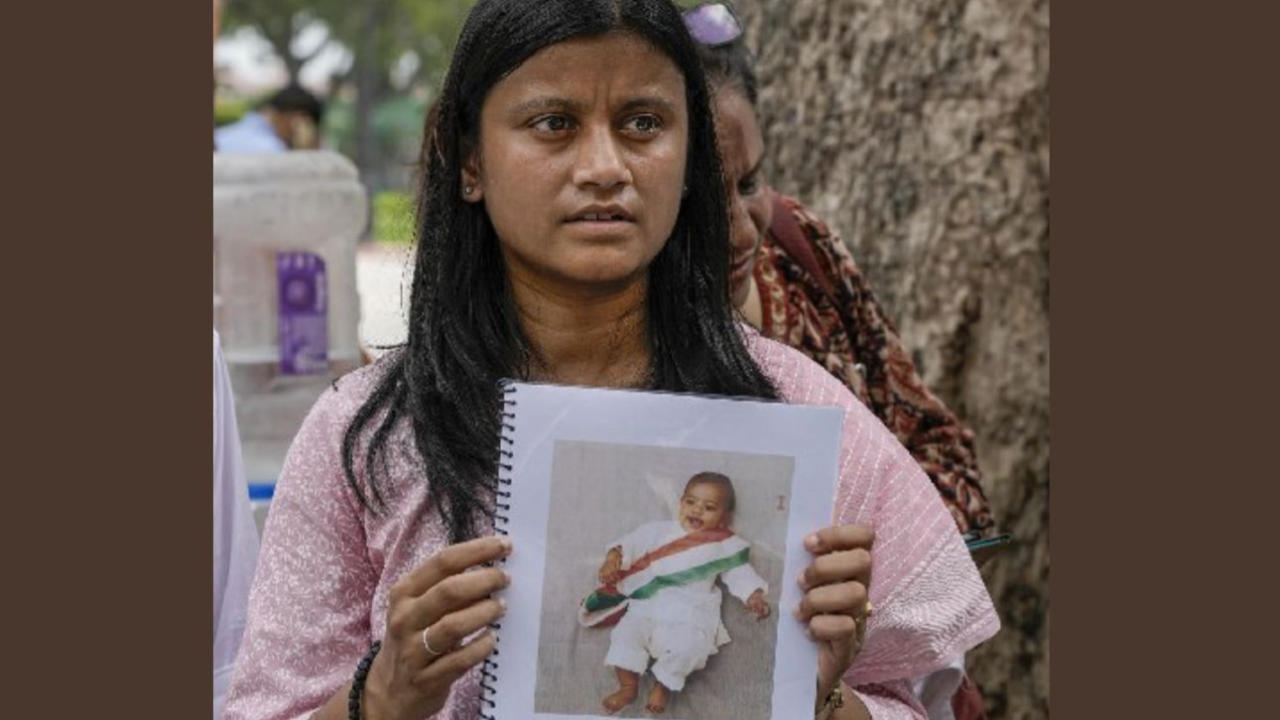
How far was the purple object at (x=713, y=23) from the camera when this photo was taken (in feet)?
11.9

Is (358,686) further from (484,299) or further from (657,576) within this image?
(484,299)

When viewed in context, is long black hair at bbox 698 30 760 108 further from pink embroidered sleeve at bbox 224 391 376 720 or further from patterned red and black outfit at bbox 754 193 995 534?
pink embroidered sleeve at bbox 224 391 376 720

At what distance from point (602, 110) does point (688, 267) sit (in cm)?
33

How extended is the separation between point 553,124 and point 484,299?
31cm

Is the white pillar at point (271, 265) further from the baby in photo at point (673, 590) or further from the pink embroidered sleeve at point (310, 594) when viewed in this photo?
the baby in photo at point (673, 590)

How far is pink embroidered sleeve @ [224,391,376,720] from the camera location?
2.57 m

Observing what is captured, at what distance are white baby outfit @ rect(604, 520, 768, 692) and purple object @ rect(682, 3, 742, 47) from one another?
1.48 metres

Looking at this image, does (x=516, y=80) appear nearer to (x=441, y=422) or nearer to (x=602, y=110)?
(x=602, y=110)

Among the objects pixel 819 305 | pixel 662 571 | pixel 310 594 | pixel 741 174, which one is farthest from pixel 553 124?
pixel 819 305

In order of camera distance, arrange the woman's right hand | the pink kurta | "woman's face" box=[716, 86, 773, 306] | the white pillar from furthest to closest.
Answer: the white pillar
"woman's face" box=[716, 86, 773, 306]
the pink kurta
the woman's right hand

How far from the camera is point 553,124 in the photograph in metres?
2.47

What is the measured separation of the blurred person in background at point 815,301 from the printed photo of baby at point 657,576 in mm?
1241

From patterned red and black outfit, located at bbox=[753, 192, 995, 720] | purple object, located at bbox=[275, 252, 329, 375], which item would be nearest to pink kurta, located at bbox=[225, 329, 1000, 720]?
patterned red and black outfit, located at bbox=[753, 192, 995, 720]

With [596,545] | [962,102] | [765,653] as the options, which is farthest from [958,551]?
[962,102]
